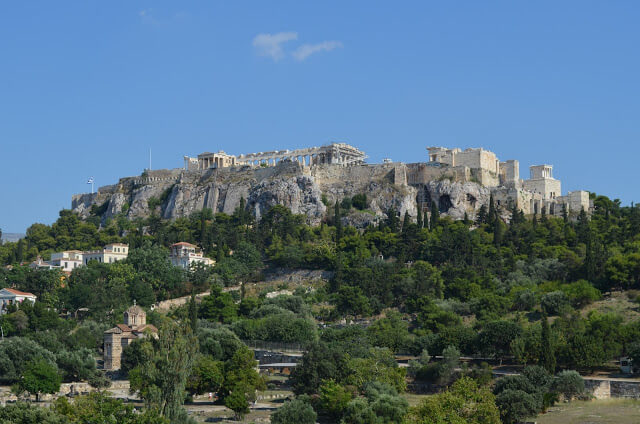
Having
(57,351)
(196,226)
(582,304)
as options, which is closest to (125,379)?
(57,351)

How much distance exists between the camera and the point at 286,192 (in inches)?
4427

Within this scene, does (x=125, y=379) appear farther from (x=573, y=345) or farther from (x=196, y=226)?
(x=196, y=226)

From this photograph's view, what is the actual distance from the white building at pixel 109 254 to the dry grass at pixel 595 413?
192ft

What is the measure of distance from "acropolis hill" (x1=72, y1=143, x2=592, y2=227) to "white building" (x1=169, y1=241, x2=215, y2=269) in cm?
1507

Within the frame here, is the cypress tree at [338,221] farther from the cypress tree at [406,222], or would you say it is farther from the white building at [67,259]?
the white building at [67,259]

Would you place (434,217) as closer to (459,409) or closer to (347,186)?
(347,186)

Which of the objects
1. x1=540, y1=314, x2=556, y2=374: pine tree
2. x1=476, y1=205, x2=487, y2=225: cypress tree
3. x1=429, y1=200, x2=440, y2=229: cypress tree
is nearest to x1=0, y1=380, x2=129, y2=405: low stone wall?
x1=540, y1=314, x2=556, y2=374: pine tree

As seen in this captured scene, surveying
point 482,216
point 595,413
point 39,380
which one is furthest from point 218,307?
point 595,413

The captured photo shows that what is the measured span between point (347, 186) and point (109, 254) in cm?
2954

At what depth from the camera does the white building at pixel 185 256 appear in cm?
9625

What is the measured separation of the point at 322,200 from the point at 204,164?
2334 cm

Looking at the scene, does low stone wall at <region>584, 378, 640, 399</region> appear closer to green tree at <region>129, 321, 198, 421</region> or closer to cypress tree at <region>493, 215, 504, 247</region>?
green tree at <region>129, 321, 198, 421</region>

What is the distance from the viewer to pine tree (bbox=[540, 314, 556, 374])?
57.5 meters

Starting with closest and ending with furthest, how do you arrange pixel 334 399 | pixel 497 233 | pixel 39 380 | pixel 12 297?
pixel 334 399, pixel 39 380, pixel 12 297, pixel 497 233
